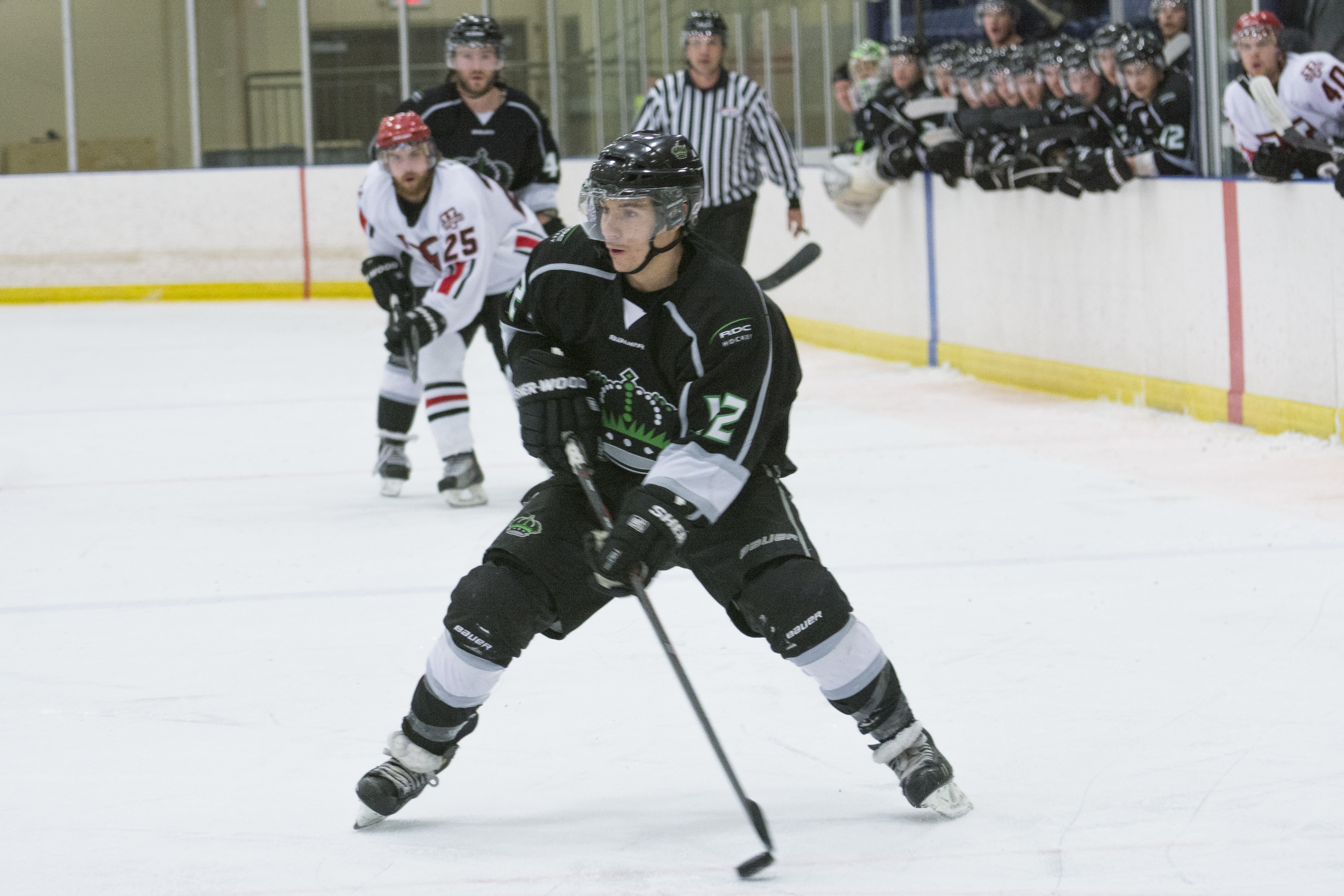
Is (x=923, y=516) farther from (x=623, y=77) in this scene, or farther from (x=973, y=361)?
(x=623, y=77)

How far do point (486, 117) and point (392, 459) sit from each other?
1.27m

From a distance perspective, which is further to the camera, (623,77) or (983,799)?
(623,77)

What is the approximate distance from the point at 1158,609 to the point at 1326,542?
76cm

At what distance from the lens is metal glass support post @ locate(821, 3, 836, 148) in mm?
11453

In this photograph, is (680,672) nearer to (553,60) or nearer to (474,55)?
(474,55)

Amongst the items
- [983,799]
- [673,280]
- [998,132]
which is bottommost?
[983,799]

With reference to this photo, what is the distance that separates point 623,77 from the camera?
544 inches

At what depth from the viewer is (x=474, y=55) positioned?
18.5 ft

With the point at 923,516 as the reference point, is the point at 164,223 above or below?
above

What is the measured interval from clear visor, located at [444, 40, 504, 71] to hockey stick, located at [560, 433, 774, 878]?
339 centimetres

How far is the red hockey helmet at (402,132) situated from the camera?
15.6ft

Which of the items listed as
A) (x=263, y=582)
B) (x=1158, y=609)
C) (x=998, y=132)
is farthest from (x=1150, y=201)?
(x=263, y=582)

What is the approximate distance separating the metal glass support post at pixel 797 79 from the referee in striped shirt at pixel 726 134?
4552mm

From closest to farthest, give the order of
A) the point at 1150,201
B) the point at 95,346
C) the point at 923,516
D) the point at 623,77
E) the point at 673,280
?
the point at 673,280, the point at 923,516, the point at 1150,201, the point at 95,346, the point at 623,77
